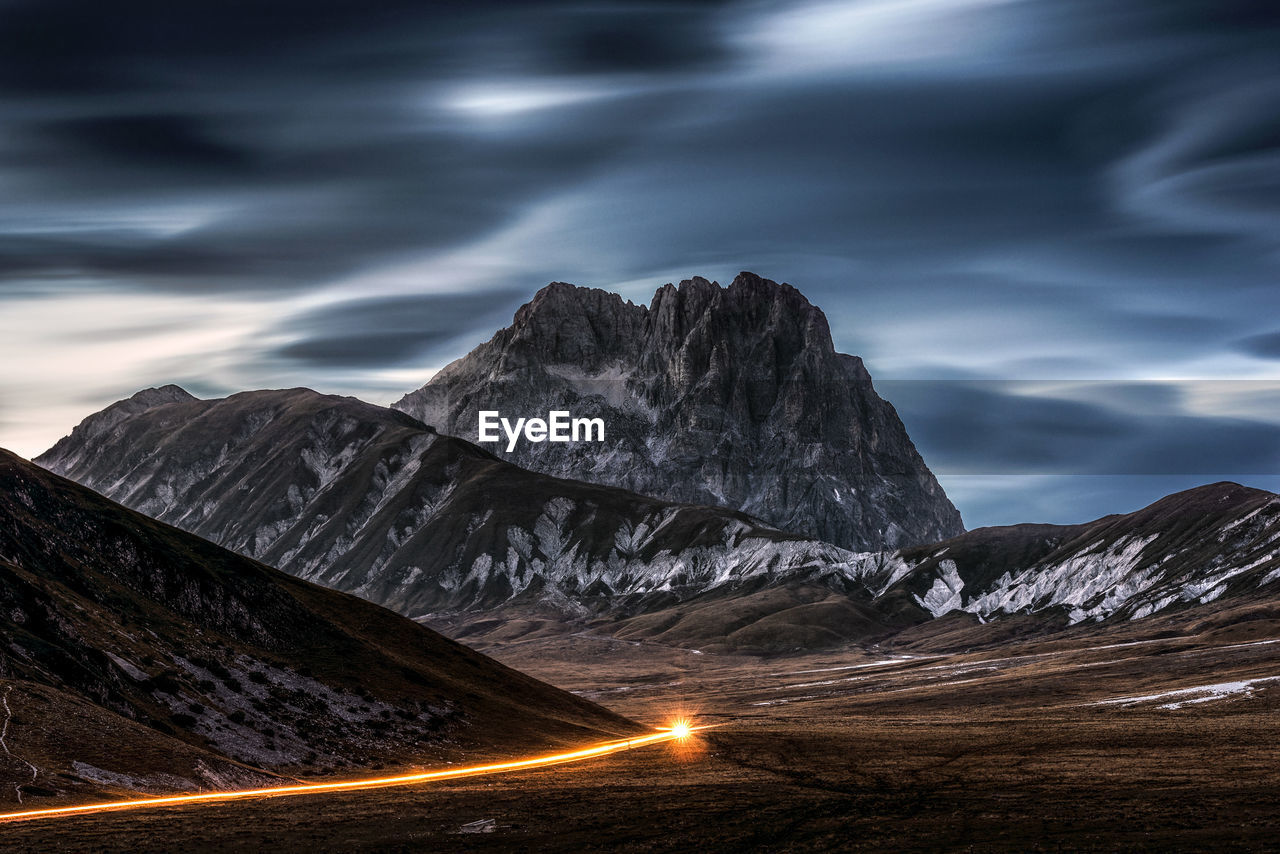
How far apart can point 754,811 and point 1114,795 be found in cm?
2460

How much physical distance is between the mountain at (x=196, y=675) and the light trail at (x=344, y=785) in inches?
129

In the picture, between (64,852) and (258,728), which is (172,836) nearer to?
(64,852)

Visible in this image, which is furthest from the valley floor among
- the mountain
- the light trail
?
the mountain

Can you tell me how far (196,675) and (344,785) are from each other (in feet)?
91.9

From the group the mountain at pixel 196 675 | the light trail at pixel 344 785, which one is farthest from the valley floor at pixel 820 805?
the mountain at pixel 196 675

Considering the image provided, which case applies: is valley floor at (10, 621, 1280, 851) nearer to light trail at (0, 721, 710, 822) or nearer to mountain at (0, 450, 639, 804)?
light trail at (0, 721, 710, 822)

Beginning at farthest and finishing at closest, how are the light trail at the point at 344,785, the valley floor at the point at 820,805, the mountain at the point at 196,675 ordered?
the mountain at the point at 196,675 < the light trail at the point at 344,785 < the valley floor at the point at 820,805

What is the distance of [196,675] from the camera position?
4717 inches

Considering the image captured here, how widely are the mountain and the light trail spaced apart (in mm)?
3277

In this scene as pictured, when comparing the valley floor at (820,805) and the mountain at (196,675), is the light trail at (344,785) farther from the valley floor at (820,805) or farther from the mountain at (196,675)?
the valley floor at (820,805)

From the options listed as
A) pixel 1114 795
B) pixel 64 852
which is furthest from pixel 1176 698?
pixel 64 852

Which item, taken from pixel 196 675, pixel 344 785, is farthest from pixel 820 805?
pixel 196 675

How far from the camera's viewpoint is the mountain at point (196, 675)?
9312cm

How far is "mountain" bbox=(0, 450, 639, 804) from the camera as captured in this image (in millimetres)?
93125
